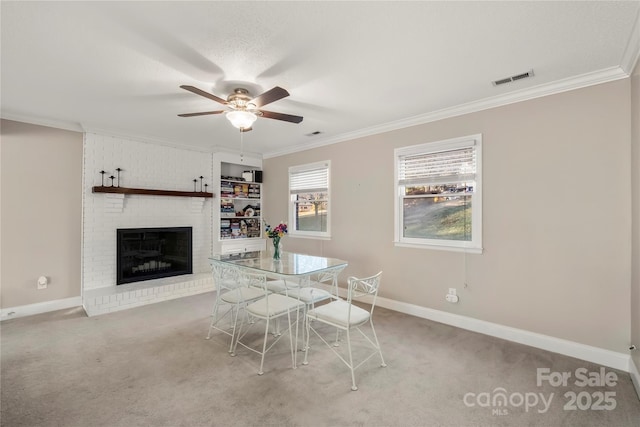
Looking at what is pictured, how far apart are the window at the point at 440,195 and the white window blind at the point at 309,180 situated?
1333 mm

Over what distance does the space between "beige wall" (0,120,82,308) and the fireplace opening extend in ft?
1.83

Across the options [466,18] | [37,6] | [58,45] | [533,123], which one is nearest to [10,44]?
[58,45]

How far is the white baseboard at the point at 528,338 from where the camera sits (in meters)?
2.46

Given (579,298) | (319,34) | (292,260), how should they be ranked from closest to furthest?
(319,34) < (579,298) < (292,260)

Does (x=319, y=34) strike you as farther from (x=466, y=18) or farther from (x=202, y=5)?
(x=466, y=18)

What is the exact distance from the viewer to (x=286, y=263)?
3205mm

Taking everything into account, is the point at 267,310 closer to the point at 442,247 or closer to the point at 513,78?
the point at 442,247

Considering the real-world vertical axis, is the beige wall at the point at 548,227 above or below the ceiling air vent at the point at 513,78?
below

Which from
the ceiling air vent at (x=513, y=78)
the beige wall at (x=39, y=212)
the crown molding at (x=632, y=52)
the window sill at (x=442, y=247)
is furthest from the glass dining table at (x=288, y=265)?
the crown molding at (x=632, y=52)

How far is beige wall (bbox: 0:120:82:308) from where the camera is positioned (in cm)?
359

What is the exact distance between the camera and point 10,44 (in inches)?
81.4

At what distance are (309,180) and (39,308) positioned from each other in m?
4.14

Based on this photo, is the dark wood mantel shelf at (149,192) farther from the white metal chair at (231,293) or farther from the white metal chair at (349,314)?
the white metal chair at (349,314)

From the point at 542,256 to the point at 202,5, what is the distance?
345cm
